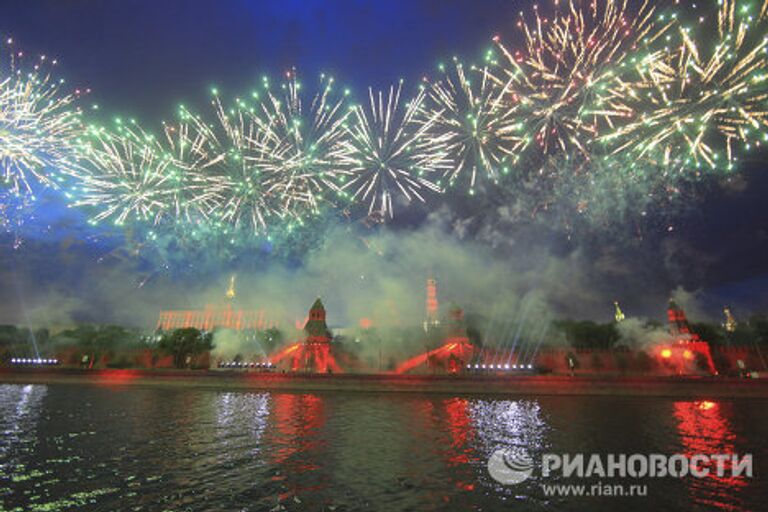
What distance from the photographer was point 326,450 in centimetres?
1533

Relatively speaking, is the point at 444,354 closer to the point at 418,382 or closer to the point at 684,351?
the point at 418,382

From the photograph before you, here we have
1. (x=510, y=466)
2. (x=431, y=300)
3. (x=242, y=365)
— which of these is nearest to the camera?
(x=510, y=466)

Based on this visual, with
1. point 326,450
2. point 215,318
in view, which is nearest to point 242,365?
Result: point 326,450

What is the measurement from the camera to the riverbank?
37.4m

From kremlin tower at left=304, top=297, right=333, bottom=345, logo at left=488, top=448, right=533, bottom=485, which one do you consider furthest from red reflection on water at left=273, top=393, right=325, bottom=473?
kremlin tower at left=304, top=297, right=333, bottom=345

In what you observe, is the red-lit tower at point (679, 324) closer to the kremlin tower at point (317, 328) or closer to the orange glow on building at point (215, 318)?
the kremlin tower at point (317, 328)

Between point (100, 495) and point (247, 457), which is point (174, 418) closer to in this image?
point (247, 457)

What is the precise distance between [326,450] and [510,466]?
677 centimetres

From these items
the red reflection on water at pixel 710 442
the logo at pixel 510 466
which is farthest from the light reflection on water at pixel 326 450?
the logo at pixel 510 466

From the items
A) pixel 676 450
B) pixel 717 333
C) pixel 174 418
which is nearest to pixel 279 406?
pixel 174 418

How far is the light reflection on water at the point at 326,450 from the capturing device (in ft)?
33.5

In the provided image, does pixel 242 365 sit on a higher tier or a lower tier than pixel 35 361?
higher

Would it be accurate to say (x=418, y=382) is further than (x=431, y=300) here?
No

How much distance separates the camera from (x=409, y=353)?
211 feet
